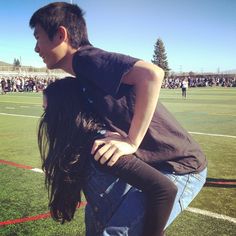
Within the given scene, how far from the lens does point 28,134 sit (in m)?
11.1

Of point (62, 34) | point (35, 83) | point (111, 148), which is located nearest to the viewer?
point (111, 148)

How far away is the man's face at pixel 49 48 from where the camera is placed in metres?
2.04

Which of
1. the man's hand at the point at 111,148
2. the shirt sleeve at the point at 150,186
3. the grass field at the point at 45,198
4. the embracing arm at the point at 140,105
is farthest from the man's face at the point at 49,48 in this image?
the grass field at the point at 45,198

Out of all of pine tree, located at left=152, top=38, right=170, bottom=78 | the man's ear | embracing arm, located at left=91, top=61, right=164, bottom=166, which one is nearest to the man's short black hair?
the man's ear

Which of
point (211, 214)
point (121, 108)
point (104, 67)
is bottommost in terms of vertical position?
point (211, 214)

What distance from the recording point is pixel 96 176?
77.0 inches

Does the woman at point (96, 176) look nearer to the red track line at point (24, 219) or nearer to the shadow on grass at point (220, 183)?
the red track line at point (24, 219)

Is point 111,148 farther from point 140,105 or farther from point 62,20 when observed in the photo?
point 62,20

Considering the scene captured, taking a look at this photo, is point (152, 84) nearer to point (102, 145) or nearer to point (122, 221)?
point (102, 145)

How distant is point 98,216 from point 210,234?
2.37m

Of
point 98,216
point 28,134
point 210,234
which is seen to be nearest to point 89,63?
point 98,216

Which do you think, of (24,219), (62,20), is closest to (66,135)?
(62,20)

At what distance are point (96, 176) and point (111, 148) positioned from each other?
25 cm

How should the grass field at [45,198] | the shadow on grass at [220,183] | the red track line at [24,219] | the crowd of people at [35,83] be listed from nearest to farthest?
the grass field at [45,198] → the red track line at [24,219] → the shadow on grass at [220,183] → the crowd of people at [35,83]
